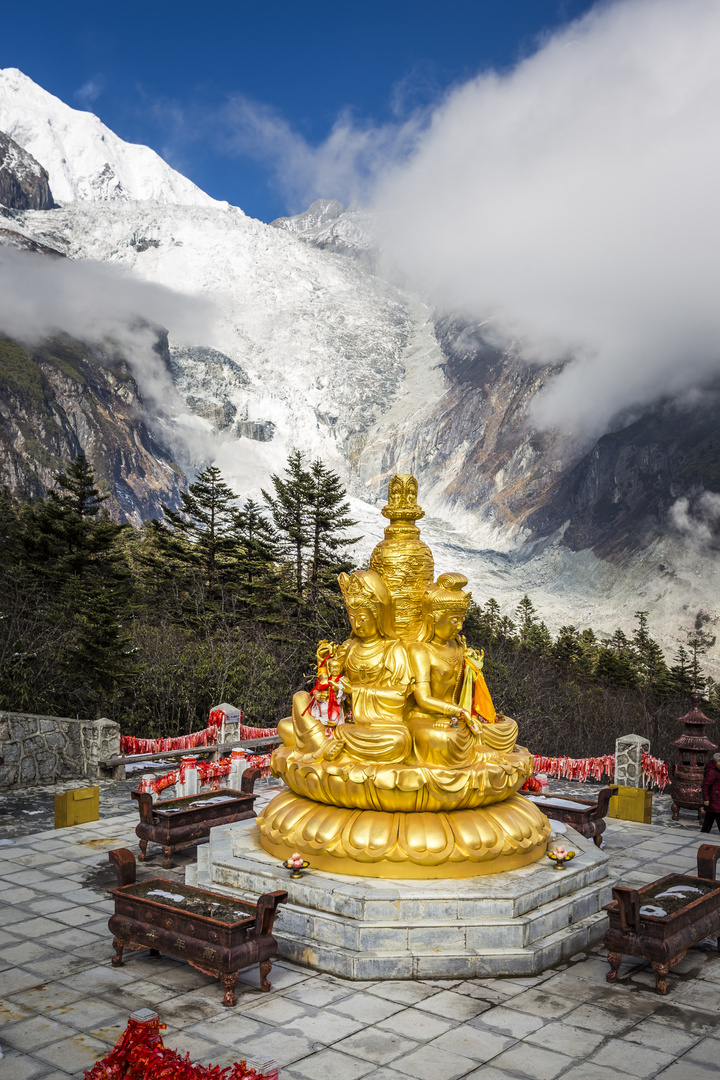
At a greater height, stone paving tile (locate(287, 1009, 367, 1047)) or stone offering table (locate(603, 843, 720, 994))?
stone offering table (locate(603, 843, 720, 994))

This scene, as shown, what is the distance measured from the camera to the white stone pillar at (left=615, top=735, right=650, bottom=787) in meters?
12.2

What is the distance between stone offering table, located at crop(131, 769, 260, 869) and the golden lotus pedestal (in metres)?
1.82

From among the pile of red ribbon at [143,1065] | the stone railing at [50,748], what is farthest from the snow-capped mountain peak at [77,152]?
the pile of red ribbon at [143,1065]

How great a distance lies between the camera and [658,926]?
5684 millimetres

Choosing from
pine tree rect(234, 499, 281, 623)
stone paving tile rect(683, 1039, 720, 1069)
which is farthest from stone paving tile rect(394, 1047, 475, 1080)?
pine tree rect(234, 499, 281, 623)

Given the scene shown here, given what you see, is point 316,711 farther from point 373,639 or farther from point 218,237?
point 218,237

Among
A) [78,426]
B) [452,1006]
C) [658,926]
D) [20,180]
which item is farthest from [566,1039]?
[20,180]

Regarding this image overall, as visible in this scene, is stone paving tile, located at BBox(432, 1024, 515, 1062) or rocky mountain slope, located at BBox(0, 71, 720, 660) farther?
rocky mountain slope, located at BBox(0, 71, 720, 660)

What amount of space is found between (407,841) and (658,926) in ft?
6.05

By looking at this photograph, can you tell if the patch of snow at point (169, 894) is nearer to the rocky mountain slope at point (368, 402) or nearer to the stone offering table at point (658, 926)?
the stone offering table at point (658, 926)

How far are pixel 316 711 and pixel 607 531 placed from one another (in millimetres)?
44314

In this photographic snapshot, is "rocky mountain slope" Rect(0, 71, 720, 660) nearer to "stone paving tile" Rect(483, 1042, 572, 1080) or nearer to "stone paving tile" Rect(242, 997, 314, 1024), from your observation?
"stone paving tile" Rect(483, 1042, 572, 1080)

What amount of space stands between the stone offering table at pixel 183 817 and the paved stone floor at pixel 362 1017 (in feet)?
4.98

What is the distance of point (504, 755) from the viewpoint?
726cm
